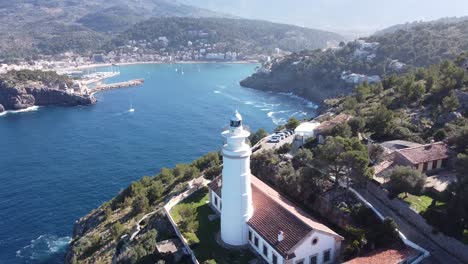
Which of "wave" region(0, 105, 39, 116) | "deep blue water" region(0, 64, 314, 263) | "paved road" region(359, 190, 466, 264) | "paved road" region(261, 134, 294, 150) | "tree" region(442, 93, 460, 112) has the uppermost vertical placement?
"tree" region(442, 93, 460, 112)

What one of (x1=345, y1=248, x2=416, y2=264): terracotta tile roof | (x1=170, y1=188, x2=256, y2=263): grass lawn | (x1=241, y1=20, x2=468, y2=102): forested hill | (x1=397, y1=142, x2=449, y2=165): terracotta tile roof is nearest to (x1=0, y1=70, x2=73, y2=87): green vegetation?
(x1=241, y1=20, x2=468, y2=102): forested hill

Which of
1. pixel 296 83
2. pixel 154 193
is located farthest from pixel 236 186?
pixel 296 83

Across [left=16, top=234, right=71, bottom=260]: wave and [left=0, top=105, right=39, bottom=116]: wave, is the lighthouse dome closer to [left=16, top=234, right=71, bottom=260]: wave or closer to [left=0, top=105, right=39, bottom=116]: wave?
[left=16, top=234, right=71, bottom=260]: wave

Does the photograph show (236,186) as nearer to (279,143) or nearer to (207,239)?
(207,239)

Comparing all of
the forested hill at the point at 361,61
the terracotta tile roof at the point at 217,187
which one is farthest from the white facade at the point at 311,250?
the forested hill at the point at 361,61

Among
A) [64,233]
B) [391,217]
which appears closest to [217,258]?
[391,217]
